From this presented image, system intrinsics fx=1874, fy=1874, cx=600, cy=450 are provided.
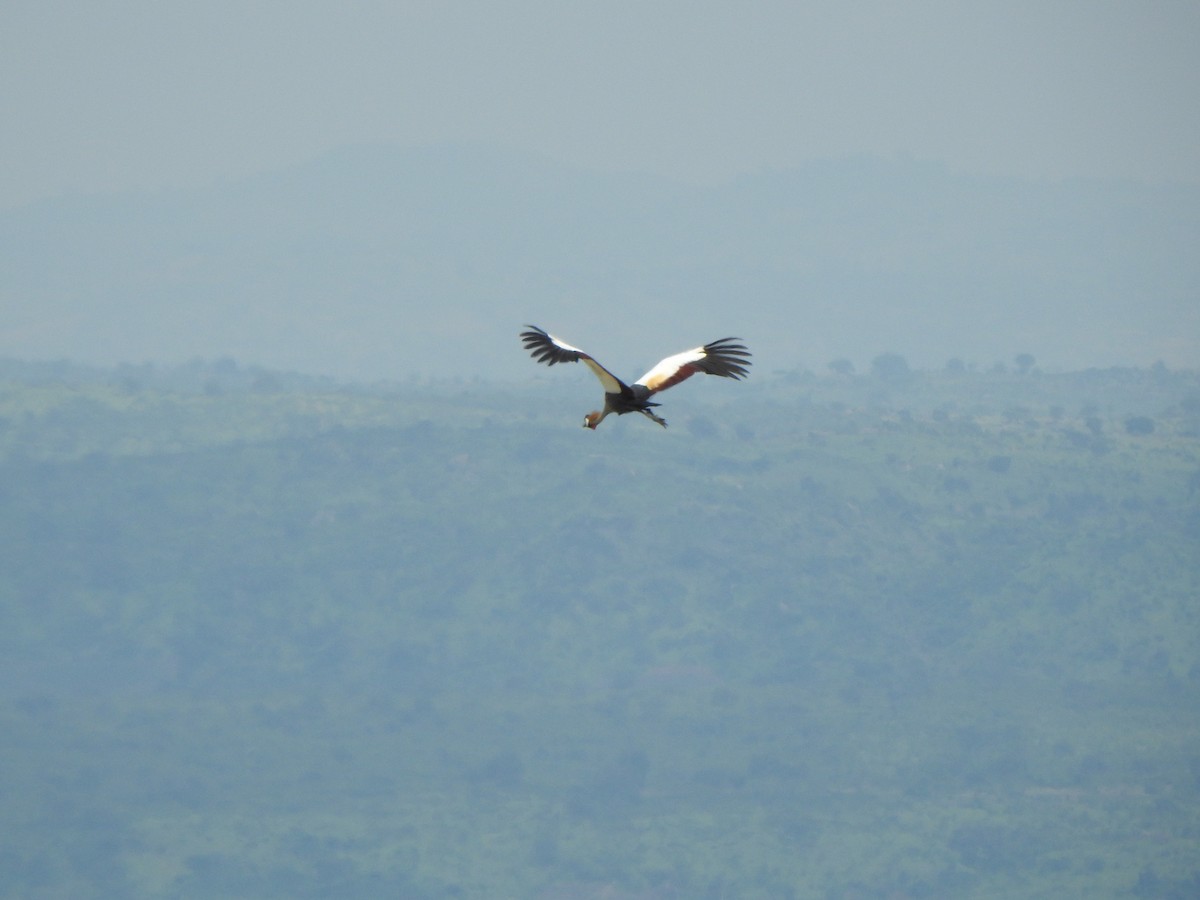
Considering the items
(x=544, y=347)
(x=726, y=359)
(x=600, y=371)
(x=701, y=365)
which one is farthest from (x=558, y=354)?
(x=726, y=359)

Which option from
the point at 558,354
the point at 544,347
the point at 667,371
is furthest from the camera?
the point at 667,371

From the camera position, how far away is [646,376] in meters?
22.5

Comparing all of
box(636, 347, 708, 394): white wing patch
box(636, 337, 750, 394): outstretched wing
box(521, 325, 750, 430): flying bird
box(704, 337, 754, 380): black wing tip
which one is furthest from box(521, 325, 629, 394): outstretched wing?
box(704, 337, 754, 380): black wing tip

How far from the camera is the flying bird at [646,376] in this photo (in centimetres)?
2075

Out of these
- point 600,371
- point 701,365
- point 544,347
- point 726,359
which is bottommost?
point 600,371

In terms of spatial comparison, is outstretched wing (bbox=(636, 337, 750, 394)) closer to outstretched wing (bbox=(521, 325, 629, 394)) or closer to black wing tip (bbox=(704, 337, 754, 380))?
black wing tip (bbox=(704, 337, 754, 380))

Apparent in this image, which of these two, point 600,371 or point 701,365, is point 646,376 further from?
point 600,371

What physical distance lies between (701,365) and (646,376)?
0.96 m

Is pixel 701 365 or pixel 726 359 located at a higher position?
pixel 726 359

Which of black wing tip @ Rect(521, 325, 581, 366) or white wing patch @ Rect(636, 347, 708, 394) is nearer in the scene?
black wing tip @ Rect(521, 325, 581, 366)

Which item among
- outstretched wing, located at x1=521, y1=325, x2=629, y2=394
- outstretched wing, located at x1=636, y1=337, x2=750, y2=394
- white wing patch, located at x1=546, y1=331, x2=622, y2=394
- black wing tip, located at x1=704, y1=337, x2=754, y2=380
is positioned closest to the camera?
white wing patch, located at x1=546, y1=331, x2=622, y2=394

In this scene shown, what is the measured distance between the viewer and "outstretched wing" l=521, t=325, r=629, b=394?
2008cm

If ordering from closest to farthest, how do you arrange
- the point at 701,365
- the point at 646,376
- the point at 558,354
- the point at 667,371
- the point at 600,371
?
the point at 600,371
the point at 558,354
the point at 646,376
the point at 667,371
the point at 701,365

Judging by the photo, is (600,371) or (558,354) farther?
(558,354)
